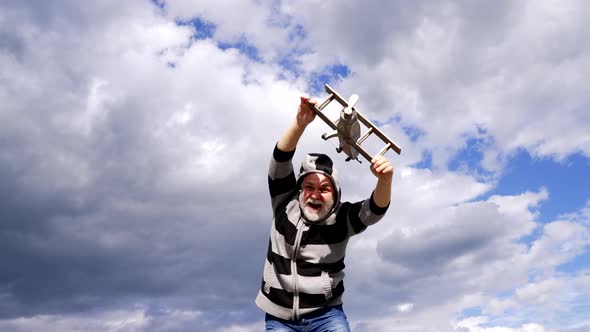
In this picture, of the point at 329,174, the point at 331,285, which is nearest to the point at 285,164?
the point at 329,174

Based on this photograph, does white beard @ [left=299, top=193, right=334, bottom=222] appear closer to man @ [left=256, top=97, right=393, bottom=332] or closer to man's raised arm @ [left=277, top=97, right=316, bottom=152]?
man @ [left=256, top=97, right=393, bottom=332]

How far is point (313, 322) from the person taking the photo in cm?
515

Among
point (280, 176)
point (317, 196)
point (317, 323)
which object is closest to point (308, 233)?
point (317, 196)

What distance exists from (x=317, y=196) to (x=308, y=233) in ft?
1.35

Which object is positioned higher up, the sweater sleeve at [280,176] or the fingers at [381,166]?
the sweater sleeve at [280,176]

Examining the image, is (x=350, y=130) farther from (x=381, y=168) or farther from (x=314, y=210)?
(x=314, y=210)

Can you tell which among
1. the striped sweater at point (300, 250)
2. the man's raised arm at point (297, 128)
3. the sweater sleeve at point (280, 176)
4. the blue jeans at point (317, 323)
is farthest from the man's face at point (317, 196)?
the blue jeans at point (317, 323)

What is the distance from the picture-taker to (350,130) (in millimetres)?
5355

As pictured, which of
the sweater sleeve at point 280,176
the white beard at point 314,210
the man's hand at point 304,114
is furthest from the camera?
the sweater sleeve at point 280,176

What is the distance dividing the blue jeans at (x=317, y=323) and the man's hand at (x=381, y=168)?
4.72 feet

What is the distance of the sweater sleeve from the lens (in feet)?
19.0

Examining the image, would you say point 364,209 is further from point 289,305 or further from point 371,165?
point 289,305

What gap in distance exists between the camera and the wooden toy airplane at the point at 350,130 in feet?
17.5

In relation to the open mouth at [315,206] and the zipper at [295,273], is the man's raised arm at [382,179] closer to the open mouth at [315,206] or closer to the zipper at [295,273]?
the open mouth at [315,206]
